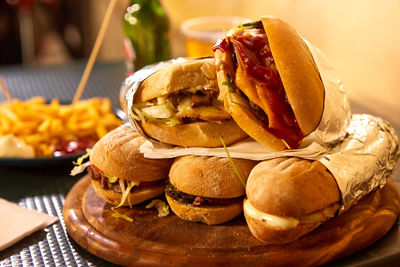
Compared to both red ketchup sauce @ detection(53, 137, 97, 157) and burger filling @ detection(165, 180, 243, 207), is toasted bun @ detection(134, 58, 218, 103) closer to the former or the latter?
burger filling @ detection(165, 180, 243, 207)

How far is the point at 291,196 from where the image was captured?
3.32 ft

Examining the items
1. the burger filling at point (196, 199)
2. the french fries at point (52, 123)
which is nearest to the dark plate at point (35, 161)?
the french fries at point (52, 123)

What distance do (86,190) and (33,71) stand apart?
5.57ft

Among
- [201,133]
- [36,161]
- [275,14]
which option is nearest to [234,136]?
[201,133]

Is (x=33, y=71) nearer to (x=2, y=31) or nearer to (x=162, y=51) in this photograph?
(x=162, y=51)

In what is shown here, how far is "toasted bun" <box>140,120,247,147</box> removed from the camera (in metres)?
1.21

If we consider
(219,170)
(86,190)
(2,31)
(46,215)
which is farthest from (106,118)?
(2,31)

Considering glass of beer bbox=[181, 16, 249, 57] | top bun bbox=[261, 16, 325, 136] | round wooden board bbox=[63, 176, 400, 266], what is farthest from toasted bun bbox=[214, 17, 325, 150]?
glass of beer bbox=[181, 16, 249, 57]

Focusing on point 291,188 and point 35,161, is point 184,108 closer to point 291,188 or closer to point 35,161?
point 291,188

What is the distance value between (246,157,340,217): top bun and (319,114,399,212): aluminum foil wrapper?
3cm

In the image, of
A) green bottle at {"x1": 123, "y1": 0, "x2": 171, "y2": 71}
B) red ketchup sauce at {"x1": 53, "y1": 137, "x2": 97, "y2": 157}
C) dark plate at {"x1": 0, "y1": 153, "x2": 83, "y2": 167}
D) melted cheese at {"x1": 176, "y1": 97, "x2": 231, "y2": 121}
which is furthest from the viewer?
green bottle at {"x1": 123, "y1": 0, "x2": 171, "y2": 71}

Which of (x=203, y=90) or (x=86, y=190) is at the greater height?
(x=203, y=90)

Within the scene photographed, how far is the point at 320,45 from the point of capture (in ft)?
7.67

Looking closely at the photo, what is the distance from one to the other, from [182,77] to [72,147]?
2.06 feet
